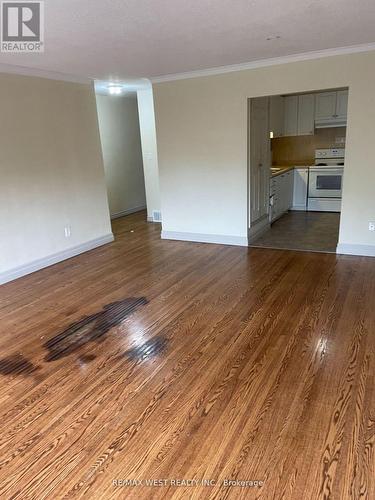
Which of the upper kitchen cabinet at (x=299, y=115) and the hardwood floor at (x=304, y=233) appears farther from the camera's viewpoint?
the upper kitchen cabinet at (x=299, y=115)

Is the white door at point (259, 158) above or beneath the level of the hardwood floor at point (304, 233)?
above

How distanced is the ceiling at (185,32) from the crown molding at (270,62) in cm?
15

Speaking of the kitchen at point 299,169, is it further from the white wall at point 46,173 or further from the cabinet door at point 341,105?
the white wall at point 46,173

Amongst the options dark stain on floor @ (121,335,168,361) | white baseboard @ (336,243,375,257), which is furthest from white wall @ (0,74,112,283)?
white baseboard @ (336,243,375,257)

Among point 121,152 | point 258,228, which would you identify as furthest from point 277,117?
point 121,152

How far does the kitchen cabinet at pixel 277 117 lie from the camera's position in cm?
666

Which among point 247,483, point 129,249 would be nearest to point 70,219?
point 129,249

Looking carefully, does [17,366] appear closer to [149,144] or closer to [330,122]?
[149,144]

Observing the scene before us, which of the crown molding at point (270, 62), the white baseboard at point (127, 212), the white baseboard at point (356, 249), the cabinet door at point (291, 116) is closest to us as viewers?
the crown molding at point (270, 62)

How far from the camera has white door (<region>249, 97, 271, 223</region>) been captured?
5176mm

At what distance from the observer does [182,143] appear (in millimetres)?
5332

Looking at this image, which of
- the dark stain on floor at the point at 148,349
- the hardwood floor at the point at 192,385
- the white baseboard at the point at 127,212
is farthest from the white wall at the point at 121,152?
the dark stain on floor at the point at 148,349
